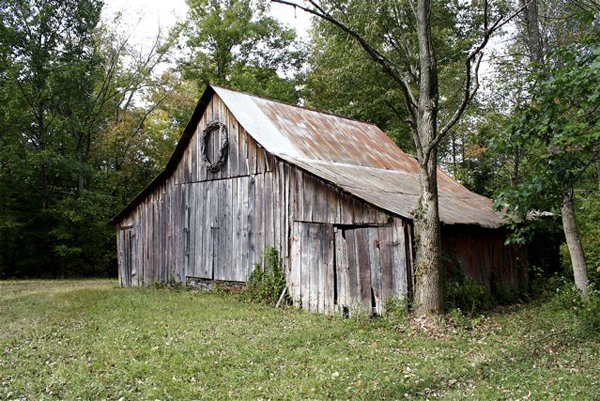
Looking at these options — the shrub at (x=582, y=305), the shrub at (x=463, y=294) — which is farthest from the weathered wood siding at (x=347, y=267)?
the shrub at (x=582, y=305)

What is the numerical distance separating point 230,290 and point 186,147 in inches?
206

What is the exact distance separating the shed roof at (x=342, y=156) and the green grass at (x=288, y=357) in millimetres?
2715

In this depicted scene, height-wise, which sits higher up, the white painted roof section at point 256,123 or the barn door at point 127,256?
the white painted roof section at point 256,123

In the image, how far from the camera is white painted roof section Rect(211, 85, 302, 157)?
1305cm

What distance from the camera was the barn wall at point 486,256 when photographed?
36.2ft

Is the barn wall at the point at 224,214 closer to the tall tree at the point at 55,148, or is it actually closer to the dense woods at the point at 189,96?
the dense woods at the point at 189,96

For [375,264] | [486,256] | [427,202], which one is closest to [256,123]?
[375,264]

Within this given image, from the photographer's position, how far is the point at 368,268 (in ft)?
33.4

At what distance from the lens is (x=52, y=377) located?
21.2ft

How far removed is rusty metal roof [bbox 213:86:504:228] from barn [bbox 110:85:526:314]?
64 mm

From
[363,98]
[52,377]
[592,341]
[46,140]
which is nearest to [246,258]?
[52,377]

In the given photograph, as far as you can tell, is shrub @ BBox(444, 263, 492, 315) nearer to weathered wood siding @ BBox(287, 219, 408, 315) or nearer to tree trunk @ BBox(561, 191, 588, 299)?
weathered wood siding @ BBox(287, 219, 408, 315)

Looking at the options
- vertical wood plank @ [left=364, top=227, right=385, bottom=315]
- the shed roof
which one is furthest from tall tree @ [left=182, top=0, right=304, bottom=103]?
vertical wood plank @ [left=364, top=227, right=385, bottom=315]

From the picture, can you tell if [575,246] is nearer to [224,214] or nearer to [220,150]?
[224,214]
